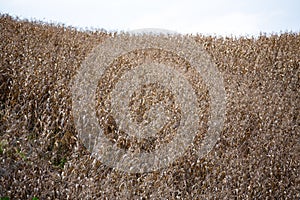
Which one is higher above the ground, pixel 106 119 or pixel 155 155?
pixel 106 119

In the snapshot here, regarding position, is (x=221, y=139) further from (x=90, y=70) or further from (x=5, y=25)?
(x=5, y=25)

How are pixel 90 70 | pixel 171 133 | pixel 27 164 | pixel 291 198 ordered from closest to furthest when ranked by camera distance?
pixel 27 164 → pixel 291 198 → pixel 171 133 → pixel 90 70

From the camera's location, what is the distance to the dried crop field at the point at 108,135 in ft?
10.8

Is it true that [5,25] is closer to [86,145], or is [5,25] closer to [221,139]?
[86,145]

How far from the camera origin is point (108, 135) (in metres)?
3.97

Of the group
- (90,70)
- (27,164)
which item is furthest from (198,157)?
(90,70)

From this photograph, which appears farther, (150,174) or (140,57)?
(140,57)

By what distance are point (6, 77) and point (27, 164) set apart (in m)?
1.48

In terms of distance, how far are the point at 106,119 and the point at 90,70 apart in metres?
1.07

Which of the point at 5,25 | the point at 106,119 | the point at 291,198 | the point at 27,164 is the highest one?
the point at 5,25

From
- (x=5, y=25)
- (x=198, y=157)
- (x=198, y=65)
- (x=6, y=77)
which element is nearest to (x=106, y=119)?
(x=198, y=157)

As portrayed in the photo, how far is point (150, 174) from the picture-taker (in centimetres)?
350

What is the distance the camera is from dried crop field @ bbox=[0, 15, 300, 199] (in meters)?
3.30

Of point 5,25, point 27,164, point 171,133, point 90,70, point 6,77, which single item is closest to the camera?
point 27,164
